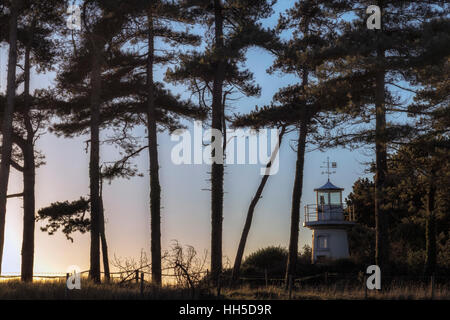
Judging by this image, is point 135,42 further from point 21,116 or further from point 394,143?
point 394,143

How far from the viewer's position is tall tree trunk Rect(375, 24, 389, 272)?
22.6 m

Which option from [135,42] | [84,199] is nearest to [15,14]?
[135,42]

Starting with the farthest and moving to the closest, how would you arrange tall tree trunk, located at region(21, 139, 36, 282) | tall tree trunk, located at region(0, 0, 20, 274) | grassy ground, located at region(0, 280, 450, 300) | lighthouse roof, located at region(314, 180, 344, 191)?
lighthouse roof, located at region(314, 180, 344, 191), tall tree trunk, located at region(21, 139, 36, 282), tall tree trunk, located at region(0, 0, 20, 274), grassy ground, located at region(0, 280, 450, 300)

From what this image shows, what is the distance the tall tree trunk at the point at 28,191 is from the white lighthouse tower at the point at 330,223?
1663 cm

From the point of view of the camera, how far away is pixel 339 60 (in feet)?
77.4

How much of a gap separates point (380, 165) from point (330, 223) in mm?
14947

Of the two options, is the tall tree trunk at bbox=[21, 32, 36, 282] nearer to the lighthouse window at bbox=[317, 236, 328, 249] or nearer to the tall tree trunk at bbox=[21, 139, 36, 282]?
the tall tree trunk at bbox=[21, 139, 36, 282]

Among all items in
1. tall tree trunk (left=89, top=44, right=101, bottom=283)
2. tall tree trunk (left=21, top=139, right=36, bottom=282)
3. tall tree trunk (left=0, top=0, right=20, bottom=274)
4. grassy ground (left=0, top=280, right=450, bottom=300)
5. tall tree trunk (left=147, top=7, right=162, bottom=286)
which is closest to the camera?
grassy ground (left=0, top=280, right=450, bottom=300)

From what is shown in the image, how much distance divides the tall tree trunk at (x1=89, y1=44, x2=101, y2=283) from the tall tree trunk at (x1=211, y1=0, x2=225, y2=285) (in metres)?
4.61

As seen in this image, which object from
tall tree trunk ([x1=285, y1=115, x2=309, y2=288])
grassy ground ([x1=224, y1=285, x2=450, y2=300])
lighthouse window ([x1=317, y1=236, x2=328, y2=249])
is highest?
tall tree trunk ([x1=285, y1=115, x2=309, y2=288])

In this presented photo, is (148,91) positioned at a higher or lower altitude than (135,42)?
lower

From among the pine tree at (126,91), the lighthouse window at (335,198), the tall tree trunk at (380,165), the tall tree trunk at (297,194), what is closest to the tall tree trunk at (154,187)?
the pine tree at (126,91)

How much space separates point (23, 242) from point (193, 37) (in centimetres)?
1113

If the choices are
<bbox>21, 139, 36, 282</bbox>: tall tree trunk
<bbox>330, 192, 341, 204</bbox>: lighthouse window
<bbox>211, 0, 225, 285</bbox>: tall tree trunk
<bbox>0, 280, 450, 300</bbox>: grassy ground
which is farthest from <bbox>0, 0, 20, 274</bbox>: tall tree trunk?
<bbox>330, 192, 341, 204</bbox>: lighthouse window
